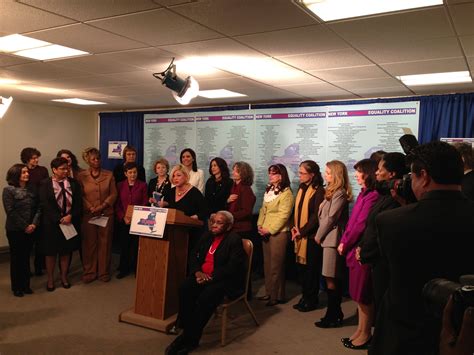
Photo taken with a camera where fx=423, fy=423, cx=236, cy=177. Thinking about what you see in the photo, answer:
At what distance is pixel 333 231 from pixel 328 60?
158cm

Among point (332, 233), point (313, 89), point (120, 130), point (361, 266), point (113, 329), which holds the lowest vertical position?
point (113, 329)

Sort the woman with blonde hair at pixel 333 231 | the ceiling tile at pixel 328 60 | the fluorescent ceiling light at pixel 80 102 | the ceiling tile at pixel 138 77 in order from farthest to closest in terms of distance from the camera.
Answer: the fluorescent ceiling light at pixel 80 102 → the ceiling tile at pixel 138 77 → the woman with blonde hair at pixel 333 231 → the ceiling tile at pixel 328 60

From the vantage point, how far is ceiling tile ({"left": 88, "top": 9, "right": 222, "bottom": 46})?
2475mm

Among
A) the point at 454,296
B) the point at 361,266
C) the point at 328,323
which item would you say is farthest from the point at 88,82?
the point at 454,296

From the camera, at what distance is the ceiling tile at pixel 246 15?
2.22 m

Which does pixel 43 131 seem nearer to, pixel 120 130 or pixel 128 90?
pixel 120 130

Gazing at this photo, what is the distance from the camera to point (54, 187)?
4.80m

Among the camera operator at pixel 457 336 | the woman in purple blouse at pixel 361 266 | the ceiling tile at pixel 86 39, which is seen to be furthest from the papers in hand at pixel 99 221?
the camera operator at pixel 457 336

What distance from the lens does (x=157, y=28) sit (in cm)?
267

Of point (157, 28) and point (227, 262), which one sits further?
point (227, 262)

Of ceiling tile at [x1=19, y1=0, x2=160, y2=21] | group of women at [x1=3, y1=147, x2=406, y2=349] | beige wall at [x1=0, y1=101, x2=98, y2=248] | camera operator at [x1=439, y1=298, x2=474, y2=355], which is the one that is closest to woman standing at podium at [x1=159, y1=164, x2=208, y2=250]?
group of women at [x1=3, y1=147, x2=406, y2=349]

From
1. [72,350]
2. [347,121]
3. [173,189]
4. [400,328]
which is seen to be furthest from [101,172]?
[400,328]

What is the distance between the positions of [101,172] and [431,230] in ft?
15.1

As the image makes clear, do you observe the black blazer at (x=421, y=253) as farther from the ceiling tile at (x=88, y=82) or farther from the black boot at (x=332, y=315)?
the ceiling tile at (x=88, y=82)
